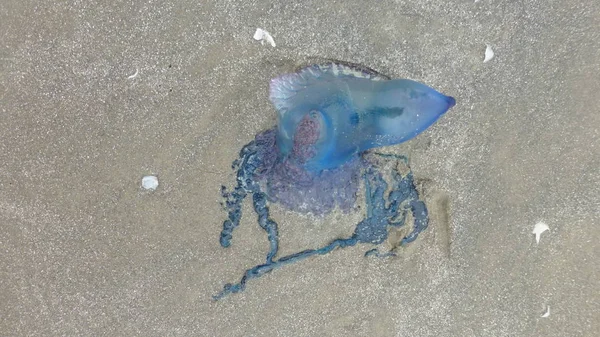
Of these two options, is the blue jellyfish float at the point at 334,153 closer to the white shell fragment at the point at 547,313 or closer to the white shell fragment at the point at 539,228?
the white shell fragment at the point at 539,228

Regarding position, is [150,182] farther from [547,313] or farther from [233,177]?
[547,313]

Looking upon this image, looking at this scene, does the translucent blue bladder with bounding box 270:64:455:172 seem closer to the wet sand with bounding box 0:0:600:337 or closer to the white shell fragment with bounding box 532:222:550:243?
the wet sand with bounding box 0:0:600:337

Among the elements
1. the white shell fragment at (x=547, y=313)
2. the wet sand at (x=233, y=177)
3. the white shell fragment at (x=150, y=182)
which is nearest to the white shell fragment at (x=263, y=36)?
the wet sand at (x=233, y=177)

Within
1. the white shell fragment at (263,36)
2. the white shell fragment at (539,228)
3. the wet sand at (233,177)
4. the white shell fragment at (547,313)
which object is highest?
the white shell fragment at (263,36)

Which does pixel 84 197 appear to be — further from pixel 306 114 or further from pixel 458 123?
pixel 458 123

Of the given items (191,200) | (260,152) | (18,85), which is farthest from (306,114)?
(18,85)
